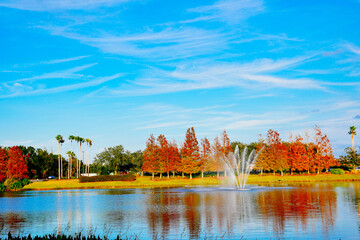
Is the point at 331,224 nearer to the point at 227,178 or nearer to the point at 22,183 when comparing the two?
the point at 227,178

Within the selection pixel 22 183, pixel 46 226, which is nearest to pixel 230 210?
pixel 46 226

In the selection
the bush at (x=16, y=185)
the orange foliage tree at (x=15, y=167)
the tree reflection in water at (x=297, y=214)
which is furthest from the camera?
the orange foliage tree at (x=15, y=167)

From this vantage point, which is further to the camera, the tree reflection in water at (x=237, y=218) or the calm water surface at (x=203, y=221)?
the tree reflection in water at (x=237, y=218)

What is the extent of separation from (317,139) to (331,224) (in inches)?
2997

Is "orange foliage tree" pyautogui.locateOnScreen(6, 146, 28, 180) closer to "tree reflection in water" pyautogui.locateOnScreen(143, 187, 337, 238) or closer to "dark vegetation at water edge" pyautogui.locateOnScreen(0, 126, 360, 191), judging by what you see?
"dark vegetation at water edge" pyautogui.locateOnScreen(0, 126, 360, 191)

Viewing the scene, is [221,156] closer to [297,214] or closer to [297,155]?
[297,155]

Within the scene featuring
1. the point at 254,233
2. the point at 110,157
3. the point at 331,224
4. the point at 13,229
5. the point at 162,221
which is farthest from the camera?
the point at 110,157

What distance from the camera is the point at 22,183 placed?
81625mm

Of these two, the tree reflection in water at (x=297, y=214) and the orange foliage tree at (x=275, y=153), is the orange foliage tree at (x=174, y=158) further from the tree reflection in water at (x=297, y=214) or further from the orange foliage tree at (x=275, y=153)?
the tree reflection in water at (x=297, y=214)

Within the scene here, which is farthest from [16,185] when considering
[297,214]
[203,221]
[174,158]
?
[297,214]

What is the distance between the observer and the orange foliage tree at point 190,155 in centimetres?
9156

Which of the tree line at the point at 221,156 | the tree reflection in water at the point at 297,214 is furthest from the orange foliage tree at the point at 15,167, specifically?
the tree reflection in water at the point at 297,214

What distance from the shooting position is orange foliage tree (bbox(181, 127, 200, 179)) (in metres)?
91.6

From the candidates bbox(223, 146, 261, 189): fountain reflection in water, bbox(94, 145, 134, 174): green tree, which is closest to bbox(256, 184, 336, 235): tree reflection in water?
bbox(223, 146, 261, 189): fountain reflection in water
